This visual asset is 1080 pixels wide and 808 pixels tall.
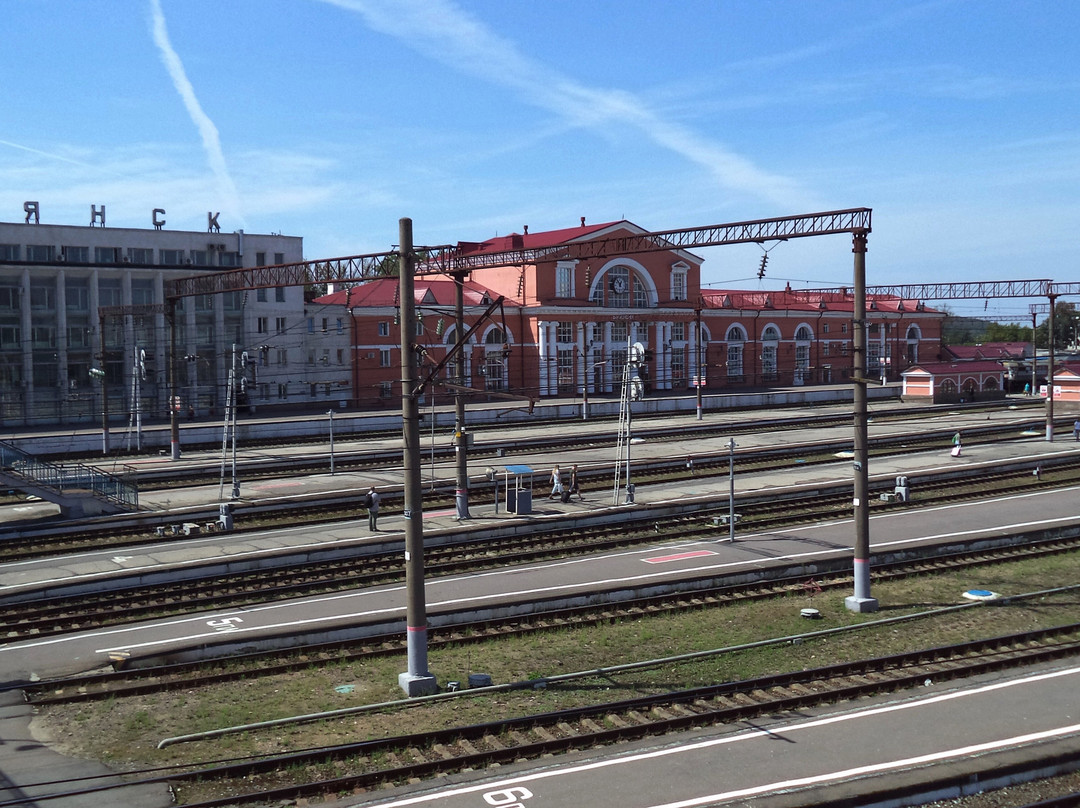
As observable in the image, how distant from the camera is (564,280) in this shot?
6675 centimetres

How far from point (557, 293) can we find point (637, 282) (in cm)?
792

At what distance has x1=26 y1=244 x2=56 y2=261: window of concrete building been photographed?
5488cm

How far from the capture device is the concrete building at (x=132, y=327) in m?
52.7

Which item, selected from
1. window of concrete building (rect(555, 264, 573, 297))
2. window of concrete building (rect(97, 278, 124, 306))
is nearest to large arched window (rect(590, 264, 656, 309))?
window of concrete building (rect(555, 264, 573, 297))

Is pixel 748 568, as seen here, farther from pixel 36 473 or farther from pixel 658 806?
pixel 36 473

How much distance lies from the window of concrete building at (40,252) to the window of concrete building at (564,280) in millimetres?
31962

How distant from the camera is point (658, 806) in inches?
390

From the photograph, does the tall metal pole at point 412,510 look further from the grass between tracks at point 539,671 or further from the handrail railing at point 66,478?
the handrail railing at point 66,478

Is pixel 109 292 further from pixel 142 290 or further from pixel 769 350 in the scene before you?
pixel 769 350

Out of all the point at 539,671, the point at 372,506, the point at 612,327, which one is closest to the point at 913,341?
the point at 612,327

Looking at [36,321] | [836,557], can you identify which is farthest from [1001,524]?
[36,321]

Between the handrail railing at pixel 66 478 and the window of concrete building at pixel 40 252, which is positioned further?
the window of concrete building at pixel 40 252

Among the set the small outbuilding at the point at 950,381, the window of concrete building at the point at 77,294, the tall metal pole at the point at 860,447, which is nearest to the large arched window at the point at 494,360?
the window of concrete building at the point at 77,294

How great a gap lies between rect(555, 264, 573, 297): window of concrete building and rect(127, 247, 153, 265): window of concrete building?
26.8 m
